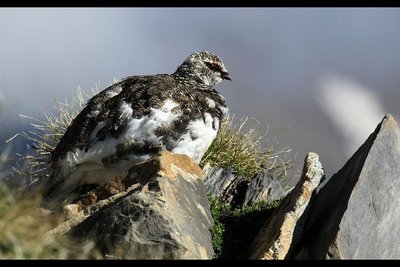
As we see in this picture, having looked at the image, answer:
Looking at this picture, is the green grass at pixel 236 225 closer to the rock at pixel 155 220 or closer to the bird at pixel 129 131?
the rock at pixel 155 220

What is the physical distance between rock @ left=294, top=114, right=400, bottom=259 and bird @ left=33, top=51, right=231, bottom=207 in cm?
178

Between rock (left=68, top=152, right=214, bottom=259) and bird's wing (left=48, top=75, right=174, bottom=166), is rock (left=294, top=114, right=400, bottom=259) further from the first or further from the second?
bird's wing (left=48, top=75, right=174, bottom=166)

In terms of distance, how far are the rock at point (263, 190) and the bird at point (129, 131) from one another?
1204 mm

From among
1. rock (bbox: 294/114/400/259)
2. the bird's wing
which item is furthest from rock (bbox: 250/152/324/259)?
the bird's wing

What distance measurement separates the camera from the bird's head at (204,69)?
10.7m

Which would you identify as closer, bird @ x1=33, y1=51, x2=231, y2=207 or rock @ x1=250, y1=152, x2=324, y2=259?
rock @ x1=250, y1=152, x2=324, y2=259

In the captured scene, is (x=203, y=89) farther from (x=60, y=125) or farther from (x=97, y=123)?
(x=60, y=125)

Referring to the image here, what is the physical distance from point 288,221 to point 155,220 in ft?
4.68

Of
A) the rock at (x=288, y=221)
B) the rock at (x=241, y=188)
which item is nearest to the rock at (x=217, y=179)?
the rock at (x=241, y=188)

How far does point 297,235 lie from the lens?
7762mm

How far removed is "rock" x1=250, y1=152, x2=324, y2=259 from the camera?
7.68 m

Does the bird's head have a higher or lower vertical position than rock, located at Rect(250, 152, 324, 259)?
higher

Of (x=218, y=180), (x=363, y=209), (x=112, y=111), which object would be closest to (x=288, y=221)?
(x=363, y=209)
